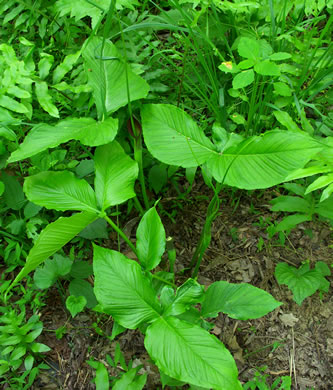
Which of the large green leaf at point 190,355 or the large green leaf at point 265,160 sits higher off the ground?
the large green leaf at point 265,160

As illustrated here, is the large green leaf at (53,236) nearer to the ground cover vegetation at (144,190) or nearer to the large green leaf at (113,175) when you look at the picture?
the ground cover vegetation at (144,190)

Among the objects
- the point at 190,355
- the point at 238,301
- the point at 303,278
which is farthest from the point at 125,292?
the point at 303,278

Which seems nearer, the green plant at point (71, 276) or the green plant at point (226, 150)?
the green plant at point (226, 150)

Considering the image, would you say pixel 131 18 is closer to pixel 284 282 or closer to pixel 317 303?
pixel 284 282

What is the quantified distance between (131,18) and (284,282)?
1.39 meters

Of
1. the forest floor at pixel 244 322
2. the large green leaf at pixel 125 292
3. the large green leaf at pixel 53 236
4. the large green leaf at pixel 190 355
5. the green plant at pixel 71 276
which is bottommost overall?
the forest floor at pixel 244 322

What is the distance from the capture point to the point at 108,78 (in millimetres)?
1447

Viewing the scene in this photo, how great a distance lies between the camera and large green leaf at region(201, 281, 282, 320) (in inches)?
46.8

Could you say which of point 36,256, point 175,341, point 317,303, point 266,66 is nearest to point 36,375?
point 36,256

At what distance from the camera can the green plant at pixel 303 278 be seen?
1455 millimetres

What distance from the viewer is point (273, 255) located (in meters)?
1.70

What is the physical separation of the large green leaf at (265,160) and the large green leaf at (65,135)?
1.25 feet

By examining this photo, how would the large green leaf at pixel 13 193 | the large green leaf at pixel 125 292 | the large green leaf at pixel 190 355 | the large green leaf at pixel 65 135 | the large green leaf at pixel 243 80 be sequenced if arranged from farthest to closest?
the large green leaf at pixel 13 193, the large green leaf at pixel 243 80, the large green leaf at pixel 65 135, the large green leaf at pixel 125 292, the large green leaf at pixel 190 355

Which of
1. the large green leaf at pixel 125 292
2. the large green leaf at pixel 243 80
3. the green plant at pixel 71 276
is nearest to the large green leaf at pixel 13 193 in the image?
the green plant at pixel 71 276
